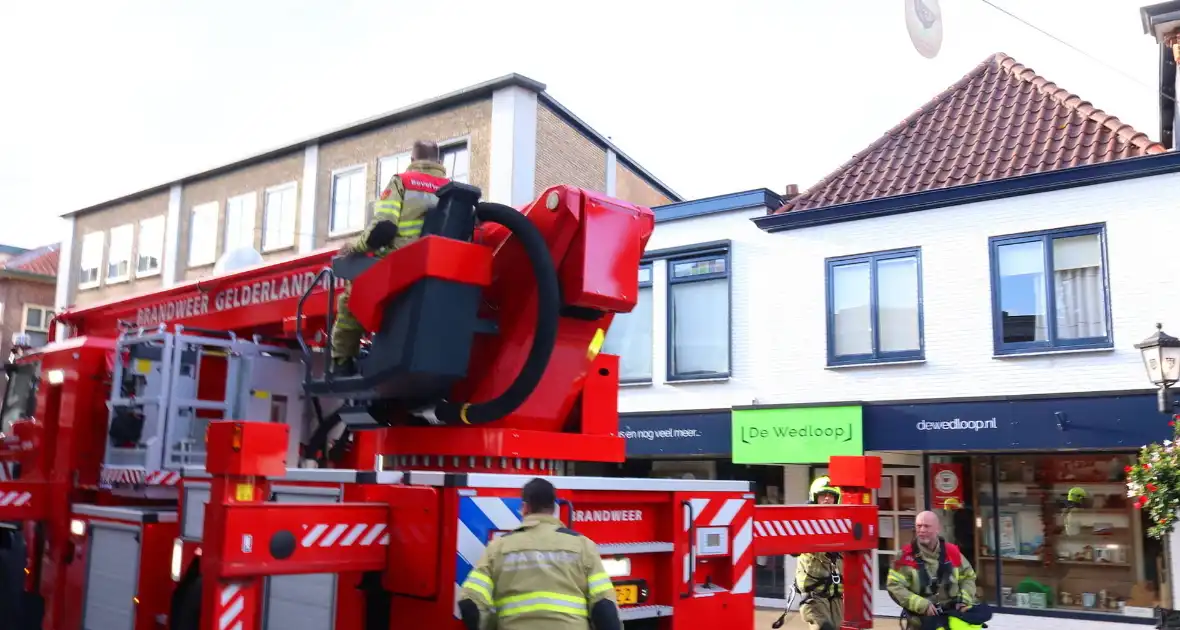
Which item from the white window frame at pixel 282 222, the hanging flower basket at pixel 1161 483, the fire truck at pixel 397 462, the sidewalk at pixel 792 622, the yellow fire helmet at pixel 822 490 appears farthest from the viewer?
the white window frame at pixel 282 222

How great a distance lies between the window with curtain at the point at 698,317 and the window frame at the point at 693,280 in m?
0.02

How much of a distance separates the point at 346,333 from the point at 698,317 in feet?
37.7

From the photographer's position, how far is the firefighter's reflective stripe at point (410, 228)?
5242mm

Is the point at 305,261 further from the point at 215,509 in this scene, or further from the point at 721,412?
the point at 721,412

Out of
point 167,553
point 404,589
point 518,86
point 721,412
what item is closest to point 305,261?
point 167,553

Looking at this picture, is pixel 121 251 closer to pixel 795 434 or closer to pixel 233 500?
pixel 795 434

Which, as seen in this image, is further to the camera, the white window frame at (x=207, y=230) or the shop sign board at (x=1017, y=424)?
the white window frame at (x=207, y=230)

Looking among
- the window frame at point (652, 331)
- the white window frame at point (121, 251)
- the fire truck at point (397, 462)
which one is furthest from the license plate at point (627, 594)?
the white window frame at point (121, 251)

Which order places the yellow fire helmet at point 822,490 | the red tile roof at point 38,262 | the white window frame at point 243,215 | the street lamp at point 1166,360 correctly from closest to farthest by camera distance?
the yellow fire helmet at point 822,490 < the street lamp at point 1166,360 < the white window frame at point 243,215 < the red tile roof at point 38,262

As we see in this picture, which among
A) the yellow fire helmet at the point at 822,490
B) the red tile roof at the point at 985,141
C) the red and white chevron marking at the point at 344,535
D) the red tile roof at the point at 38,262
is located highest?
the red tile roof at the point at 38,262

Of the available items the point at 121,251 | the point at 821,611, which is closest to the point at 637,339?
the point at 821,611

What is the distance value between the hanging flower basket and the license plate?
25.2 feet

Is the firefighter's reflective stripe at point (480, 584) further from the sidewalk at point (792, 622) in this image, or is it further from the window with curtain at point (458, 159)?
the window with curtain at point (458, 159)

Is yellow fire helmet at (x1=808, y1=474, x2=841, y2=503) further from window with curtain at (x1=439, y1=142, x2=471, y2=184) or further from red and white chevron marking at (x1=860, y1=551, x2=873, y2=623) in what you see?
window with curtain at (x1=439, y1=142, x2=471, y2=184)
